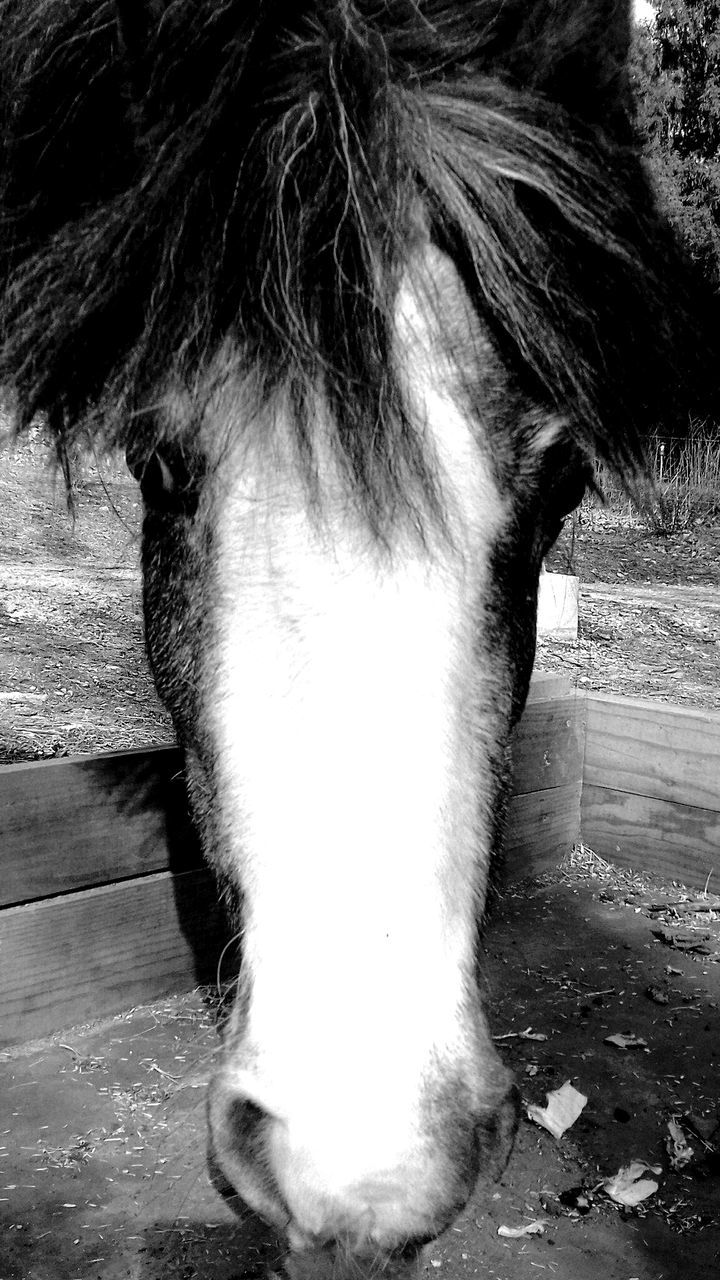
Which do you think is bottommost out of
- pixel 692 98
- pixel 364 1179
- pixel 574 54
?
pixel 364 1179

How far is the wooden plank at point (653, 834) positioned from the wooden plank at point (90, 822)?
4.65 feet

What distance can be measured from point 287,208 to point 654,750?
7.54 feet

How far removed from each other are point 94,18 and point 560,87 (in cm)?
74

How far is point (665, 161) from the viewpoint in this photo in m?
7.17

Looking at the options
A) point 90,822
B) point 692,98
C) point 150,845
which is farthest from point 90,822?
point 692,98

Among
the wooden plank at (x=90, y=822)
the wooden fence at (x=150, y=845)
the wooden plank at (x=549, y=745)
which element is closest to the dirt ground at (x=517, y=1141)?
the wooden fence at (x=150, y=845)

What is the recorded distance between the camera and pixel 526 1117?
2162 millimetres

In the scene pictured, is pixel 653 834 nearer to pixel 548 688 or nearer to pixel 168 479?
pixel 548 688

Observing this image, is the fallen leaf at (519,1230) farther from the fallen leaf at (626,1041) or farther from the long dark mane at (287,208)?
the long dark mane at (287,208)

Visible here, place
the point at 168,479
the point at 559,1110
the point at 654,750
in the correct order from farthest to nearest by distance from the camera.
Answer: the point at 654,750
the point at 559,1110
the point at 168,479

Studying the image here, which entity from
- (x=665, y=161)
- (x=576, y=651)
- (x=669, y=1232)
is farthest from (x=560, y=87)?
(x=665, y=161)

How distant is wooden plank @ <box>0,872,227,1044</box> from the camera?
231 cm

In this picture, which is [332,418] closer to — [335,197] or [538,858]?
[335,197]

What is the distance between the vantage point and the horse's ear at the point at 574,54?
5.31ft
